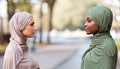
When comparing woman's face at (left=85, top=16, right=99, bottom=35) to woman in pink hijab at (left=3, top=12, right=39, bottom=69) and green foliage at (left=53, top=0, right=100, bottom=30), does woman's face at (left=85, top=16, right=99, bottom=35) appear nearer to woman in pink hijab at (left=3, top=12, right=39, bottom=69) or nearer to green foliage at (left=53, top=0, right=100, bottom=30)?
woman in pink hijab at (left=3, top=12, right=39, bottom=69)

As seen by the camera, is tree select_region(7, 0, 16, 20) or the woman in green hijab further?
tree select_region(7, 0, 16, 20)

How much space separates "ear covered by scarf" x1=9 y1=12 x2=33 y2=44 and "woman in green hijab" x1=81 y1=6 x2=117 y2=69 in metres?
0.42

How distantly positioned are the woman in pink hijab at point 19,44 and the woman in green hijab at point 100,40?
40 centimetres

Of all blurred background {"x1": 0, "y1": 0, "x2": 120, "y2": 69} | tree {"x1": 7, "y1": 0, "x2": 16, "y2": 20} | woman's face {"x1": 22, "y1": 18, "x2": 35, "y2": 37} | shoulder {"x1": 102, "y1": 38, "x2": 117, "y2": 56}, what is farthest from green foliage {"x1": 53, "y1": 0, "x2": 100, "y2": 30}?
shoulder {"x1": 102, "y1": 38, "x2": 117, "y2": 56}

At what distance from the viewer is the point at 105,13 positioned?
291 cm

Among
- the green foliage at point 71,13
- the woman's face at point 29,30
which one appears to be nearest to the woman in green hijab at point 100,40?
the woman's face at point 29,30

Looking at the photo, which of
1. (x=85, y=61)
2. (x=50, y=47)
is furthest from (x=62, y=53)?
(x=85, y=61)

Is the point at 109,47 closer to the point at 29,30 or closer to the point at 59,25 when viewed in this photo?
the point at 29,30

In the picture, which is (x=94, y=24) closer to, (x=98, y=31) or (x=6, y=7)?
(x=98, y=31)

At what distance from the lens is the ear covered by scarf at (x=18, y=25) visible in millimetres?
3006

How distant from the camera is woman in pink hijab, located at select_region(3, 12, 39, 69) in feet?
9.75

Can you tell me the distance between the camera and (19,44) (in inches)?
119

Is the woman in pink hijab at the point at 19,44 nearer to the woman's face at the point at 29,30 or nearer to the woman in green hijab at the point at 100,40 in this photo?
the woman's face at the point at 29,30

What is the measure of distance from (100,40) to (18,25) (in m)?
0.56
